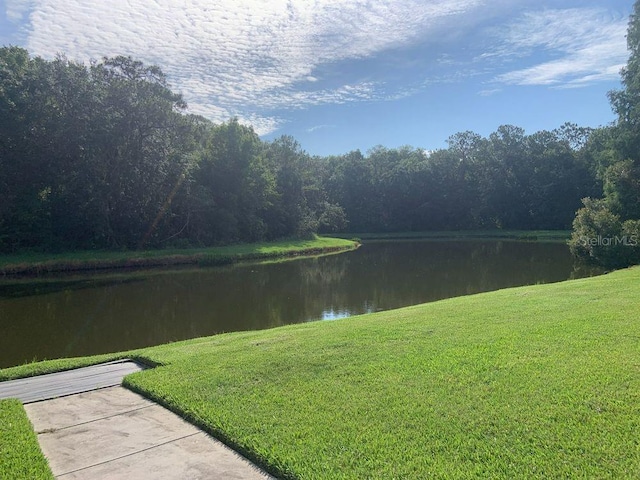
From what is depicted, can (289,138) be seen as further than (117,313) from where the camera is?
Yes

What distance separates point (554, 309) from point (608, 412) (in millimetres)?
4842

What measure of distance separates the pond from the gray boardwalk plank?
4.22 metres

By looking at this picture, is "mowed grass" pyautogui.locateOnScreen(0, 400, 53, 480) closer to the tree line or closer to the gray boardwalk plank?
the gray boardwalk plank

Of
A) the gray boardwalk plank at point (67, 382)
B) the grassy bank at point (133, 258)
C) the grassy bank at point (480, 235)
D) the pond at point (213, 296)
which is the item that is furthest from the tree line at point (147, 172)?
the gray boardwalk plank at point (67, 382)

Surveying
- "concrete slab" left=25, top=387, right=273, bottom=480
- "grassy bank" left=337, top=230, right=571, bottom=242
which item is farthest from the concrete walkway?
"grassy bank" left=337, top=230, right=571, bottom=242

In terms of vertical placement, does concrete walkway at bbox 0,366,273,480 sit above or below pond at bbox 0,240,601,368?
above

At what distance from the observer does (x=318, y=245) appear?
4262 cm

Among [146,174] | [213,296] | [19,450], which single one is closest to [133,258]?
[146,174]

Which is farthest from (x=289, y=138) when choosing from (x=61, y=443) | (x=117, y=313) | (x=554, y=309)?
(x=61, y=443)

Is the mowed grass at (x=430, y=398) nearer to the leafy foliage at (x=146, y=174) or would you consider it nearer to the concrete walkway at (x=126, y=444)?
the concrete walkway at (x=126, y=444)

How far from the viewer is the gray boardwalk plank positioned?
5.57 metres

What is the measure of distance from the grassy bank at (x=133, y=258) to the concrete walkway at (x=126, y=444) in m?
25.3

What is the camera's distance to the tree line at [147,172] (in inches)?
1161

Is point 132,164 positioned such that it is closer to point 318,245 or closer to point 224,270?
point 224,270
